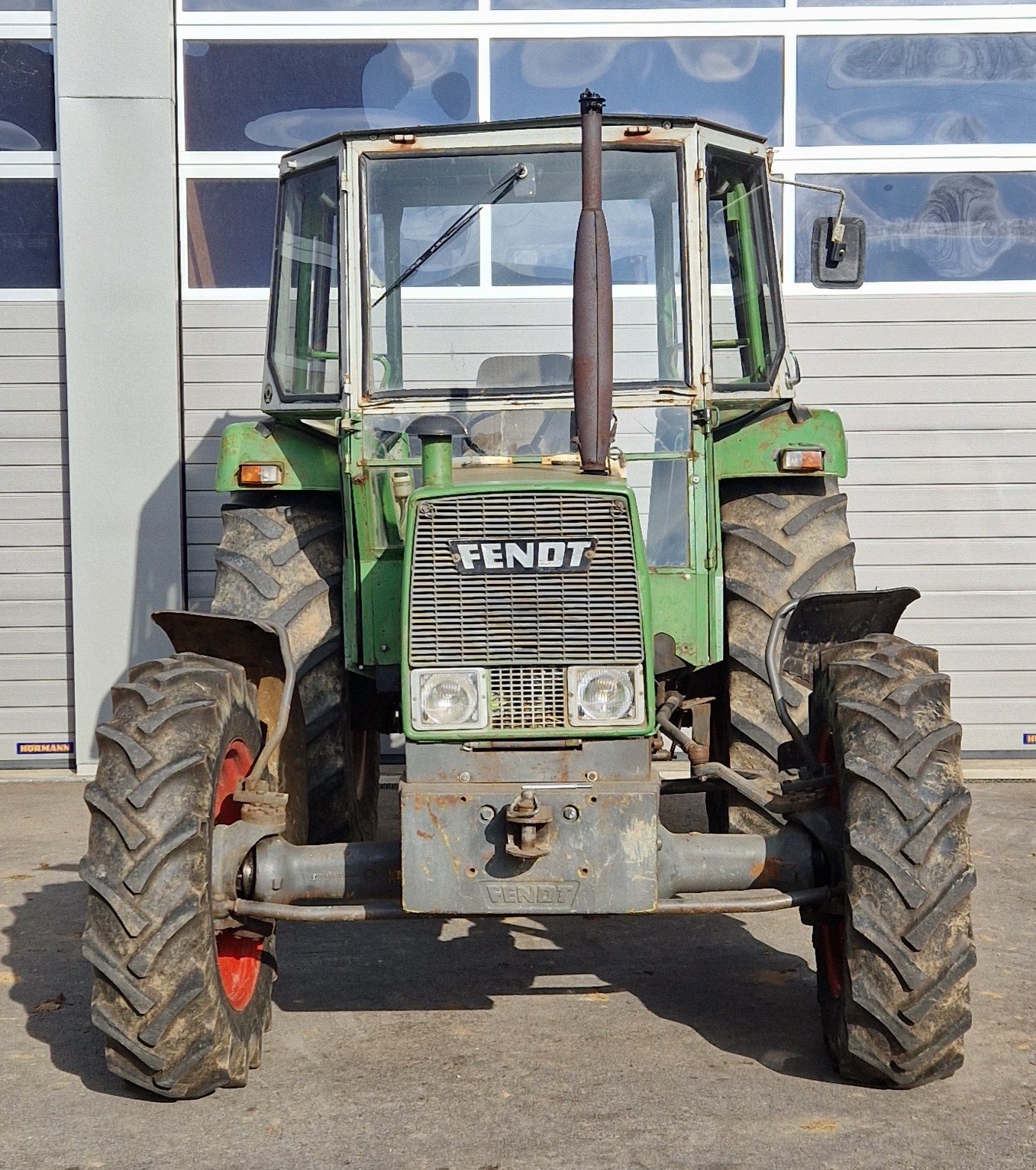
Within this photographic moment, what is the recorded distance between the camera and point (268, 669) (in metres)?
4.65

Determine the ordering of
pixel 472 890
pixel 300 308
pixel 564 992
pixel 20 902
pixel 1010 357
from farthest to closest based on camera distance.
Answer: pixel 1010 357, pixel 20 902, pixel 300 308, pixel 564 992, pixel 472 890

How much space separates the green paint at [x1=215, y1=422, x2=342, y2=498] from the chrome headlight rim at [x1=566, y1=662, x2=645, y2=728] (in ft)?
5.10

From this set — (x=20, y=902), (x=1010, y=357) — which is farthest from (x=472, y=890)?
(x=1010, y=357)

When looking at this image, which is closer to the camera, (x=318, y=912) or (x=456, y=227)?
(x=318, y=912)

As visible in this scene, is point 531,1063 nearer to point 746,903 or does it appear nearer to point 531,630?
point 746,903

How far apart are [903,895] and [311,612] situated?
2.16 metres

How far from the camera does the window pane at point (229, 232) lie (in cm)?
850

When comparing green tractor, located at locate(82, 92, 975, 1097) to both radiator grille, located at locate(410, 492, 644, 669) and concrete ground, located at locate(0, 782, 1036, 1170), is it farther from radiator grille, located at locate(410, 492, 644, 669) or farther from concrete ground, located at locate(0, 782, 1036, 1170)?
concrete ground, located at locate(0, 782, 1036, 1170)

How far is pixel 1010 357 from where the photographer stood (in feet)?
27.8

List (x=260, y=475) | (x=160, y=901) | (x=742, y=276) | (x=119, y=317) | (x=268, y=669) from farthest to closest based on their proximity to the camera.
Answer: (x=119, y=317)
(x=742, y=276)
(x=260, y=475)
(x=268, y=669)
(x=160, y=901)

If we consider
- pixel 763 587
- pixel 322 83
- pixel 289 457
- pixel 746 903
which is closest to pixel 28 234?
pixel 322 83

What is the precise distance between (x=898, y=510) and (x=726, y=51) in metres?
2.70

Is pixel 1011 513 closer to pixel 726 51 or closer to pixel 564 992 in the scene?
pixel 726 51

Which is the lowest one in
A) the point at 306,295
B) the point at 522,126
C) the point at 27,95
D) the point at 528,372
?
the point at 528,372
